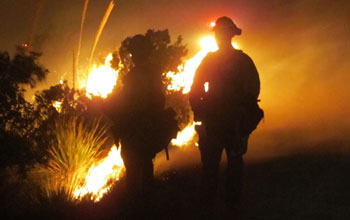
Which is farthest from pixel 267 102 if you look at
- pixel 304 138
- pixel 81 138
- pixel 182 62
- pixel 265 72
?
pixel 81 138

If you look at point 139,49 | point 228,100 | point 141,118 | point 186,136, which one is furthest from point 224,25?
point 186,136

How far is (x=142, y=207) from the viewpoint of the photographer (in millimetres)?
4691

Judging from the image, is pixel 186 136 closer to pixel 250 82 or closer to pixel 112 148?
pixel 112 148

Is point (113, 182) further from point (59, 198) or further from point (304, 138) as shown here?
point (304, 138)

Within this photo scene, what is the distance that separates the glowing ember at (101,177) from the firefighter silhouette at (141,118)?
46.2 inches

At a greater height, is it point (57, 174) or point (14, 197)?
point (57, 174)

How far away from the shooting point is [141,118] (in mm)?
4652

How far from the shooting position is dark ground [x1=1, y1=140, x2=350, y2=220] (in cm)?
457

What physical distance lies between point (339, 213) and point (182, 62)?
5327 millimetres

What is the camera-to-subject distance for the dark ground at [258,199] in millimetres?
4570

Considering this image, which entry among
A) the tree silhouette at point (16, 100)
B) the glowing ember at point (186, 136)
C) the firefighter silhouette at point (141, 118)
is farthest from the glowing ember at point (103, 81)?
the firefighter silhouette at point (141, 118)

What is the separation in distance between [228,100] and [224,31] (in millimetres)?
835

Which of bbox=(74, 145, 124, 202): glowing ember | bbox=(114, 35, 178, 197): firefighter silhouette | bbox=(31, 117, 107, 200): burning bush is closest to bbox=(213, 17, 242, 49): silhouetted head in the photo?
bbox=(114, 35, 178, 197): firefighter silhouette

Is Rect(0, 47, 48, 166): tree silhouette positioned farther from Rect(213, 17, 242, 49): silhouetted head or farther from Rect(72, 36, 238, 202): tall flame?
Rect(213, 17, 242, 49): silhouetted head
